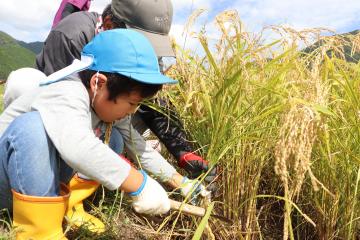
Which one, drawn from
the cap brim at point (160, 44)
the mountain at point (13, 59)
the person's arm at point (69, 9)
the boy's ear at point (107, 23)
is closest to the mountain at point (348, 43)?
the cap brim at point (160, 44)

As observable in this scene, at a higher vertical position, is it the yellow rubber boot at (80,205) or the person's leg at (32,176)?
the person's leg at (32,176)

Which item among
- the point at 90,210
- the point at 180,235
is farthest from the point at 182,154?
the point at 90,210

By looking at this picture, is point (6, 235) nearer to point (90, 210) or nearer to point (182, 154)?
point (90, 210)

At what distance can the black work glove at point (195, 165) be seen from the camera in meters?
1.52

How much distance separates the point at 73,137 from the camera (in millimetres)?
1168

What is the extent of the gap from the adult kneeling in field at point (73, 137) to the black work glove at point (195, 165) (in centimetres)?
24

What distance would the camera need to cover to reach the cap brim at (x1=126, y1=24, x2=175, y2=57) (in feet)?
5.43

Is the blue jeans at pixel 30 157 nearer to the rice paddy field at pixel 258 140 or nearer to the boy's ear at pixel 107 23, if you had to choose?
the rice paddy field at pixel 258 140

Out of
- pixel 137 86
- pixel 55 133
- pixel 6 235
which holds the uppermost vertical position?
pixel 137 86

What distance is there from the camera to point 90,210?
5.87 ft

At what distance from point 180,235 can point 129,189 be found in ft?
1.35

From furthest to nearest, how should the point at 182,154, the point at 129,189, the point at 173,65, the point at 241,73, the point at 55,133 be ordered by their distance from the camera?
the point at 173,65 → the point at 182,154 → the point at 241,73 → the point at 129,189 → the point at 55,133

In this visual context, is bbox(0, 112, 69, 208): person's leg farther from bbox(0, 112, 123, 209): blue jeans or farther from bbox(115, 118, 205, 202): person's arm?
bbox(115, 118, 205, 202): person's arm

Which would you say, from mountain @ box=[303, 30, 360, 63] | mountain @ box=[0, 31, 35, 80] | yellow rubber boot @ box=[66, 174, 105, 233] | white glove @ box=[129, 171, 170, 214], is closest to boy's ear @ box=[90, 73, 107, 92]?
white glove @ box=[129, 171, 170, 214]
